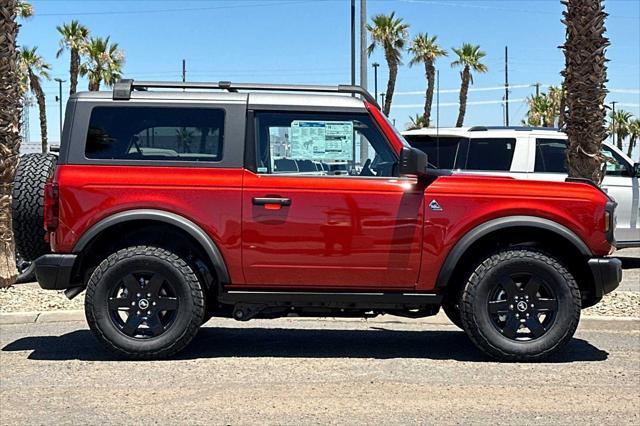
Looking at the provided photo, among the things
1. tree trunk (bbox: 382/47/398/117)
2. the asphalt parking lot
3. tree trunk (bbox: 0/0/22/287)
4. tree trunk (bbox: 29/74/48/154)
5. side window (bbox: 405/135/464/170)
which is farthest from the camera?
tree trunk (bbox: 29/74/48/154)

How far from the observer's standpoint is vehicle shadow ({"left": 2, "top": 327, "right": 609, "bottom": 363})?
241 inches

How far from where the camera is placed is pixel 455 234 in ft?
18.9

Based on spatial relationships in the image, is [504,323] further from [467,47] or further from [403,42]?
[467,47]

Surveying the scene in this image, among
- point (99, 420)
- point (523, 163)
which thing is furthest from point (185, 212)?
point (523, 163)

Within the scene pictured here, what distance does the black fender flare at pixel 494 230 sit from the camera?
5734mm

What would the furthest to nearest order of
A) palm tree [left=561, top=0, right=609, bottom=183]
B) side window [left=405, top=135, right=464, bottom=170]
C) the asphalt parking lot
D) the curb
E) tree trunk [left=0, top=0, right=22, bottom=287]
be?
side window [left=405, top=135, right=464, bottom=170] → palm tree [left=561, top=0, right=609, bottom=183] → tree trunk [left=0, top=0, right=22, bottom=287] → the curb → the asphalt parking lot

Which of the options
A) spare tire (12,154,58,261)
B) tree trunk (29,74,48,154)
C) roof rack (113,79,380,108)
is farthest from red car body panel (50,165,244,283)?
tree trunk (29,74,48,154)

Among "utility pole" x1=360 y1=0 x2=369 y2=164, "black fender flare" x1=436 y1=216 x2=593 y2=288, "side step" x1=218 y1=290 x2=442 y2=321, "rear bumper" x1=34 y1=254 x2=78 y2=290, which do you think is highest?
"utility pole" x1=360 y1=0 x2=369 y2=164

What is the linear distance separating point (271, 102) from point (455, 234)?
5.83ft

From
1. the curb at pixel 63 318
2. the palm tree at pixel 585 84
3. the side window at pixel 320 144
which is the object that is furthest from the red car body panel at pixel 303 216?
the palm tree at pixel 585 84

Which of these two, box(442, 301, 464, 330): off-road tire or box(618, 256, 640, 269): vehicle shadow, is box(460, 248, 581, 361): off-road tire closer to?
box(442, 301, 464, 330): off-road tire

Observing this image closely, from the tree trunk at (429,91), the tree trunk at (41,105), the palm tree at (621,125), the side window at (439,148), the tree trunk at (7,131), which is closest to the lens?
the tree trunk at (7,131)

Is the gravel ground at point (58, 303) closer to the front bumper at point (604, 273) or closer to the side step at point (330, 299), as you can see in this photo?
the front bumper at point (604, 273)

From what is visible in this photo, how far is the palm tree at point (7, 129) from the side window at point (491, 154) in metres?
6.28
